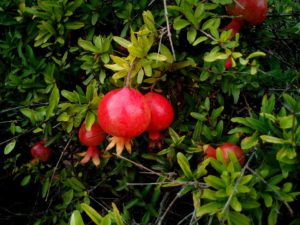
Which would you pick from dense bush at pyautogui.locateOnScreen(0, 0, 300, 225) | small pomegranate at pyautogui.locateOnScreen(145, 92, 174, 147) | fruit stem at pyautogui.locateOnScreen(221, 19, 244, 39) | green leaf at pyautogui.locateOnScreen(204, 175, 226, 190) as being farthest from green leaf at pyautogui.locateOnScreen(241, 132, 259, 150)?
fruit stem at pyautogui.locateOnScreen(221, 19, 244, 39)

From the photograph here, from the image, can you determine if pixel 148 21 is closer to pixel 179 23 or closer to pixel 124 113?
pixel 179 23

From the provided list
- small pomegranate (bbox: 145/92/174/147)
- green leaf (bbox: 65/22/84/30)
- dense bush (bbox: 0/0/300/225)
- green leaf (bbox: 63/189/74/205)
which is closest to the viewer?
dense bush (bbox: 0/0/300/225)

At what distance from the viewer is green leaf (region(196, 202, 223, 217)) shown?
1010mm

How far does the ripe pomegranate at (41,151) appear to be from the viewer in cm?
185

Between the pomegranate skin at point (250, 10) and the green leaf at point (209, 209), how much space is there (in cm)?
68

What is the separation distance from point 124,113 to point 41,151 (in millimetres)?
955

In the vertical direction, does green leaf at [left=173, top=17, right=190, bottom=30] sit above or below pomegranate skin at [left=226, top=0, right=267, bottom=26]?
below

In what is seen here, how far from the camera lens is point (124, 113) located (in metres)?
1.04

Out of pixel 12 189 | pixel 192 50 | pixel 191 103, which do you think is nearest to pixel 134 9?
pixel 192 50

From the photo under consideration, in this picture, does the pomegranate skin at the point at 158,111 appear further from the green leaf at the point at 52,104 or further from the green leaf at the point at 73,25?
the green leaf at the point at 73,25

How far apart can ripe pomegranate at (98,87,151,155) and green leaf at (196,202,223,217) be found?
28 centimetres

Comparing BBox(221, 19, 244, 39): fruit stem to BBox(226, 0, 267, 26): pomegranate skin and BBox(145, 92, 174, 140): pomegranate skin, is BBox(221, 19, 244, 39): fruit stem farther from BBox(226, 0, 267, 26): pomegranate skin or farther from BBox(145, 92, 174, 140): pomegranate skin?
BBox(145, 92, 174, 140): pomegranate skin

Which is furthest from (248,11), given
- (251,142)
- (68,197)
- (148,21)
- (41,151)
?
(41,151)

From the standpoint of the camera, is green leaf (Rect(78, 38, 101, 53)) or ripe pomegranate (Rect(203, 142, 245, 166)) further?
green leaf (Rect(78, 38, 101, 53))
